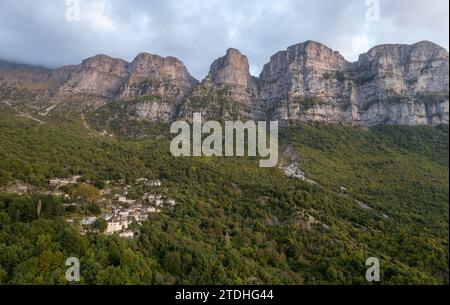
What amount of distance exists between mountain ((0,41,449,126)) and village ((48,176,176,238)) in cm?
7177

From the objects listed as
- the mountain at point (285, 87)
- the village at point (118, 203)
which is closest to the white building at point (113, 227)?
Result: the village at point (118, 203)

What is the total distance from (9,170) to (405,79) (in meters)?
148

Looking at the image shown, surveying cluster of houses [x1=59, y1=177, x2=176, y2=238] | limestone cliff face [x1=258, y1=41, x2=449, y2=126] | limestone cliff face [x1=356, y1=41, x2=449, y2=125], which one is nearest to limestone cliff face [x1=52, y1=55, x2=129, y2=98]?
limestone cliff face [x1=258, y1=41, x2=449, y2=126]

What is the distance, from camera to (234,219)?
58281mm

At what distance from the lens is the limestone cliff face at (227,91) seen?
463ft

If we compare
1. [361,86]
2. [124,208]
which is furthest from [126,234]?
[361,86]

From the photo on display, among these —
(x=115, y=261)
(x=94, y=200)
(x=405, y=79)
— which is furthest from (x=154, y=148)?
(x=405, y=79)

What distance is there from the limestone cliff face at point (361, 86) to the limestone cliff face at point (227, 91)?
23.2ft

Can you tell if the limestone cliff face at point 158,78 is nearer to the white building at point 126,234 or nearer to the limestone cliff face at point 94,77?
the limestone cliff face at point 94,77

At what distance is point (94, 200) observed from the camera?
5428cm

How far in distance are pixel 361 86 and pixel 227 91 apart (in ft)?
177

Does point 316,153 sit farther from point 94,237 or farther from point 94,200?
point 94,237

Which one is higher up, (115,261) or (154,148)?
(154,148)

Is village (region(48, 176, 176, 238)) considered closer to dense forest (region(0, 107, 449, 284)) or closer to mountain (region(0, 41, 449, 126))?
dense forest (region(0, 107, 449, 284))
